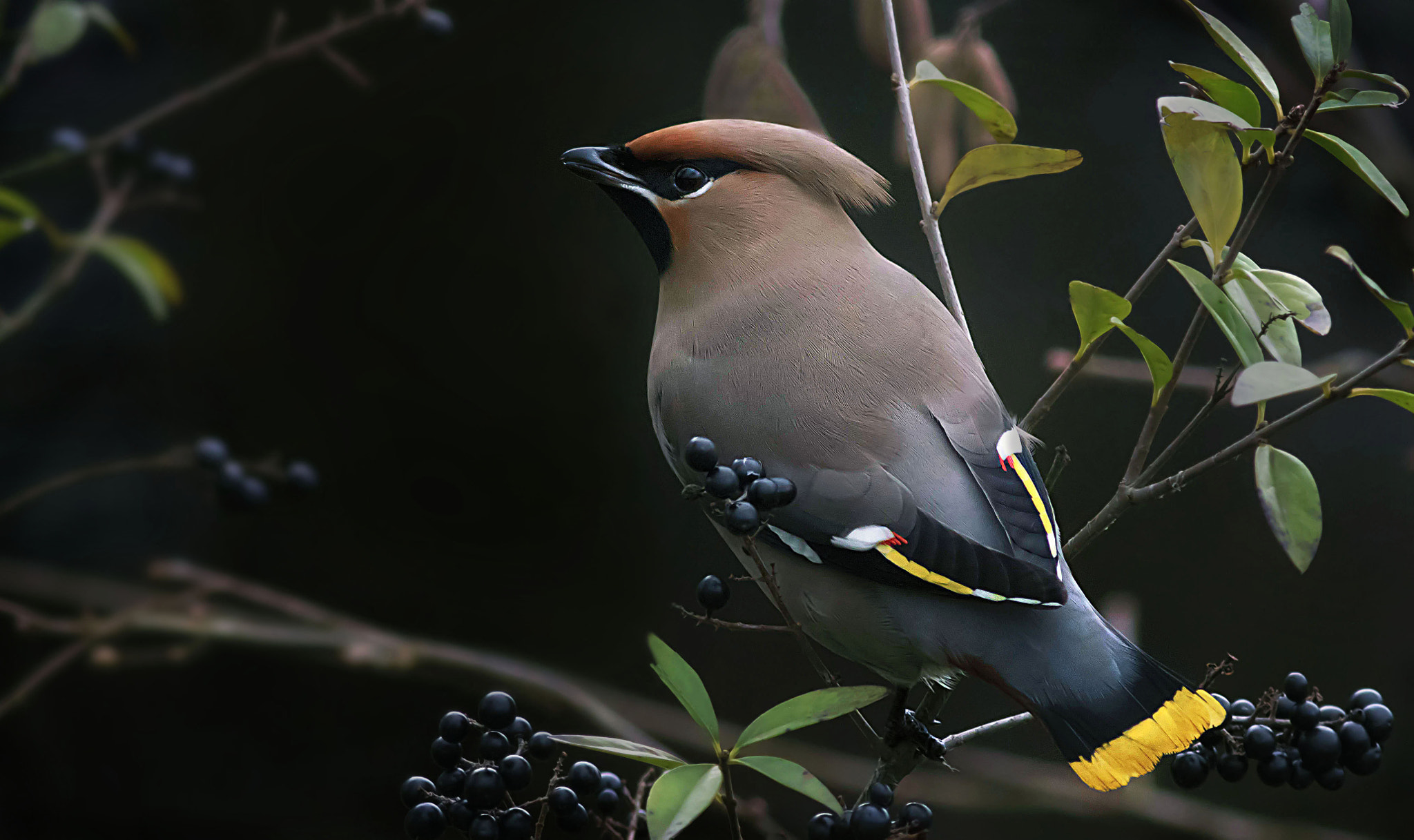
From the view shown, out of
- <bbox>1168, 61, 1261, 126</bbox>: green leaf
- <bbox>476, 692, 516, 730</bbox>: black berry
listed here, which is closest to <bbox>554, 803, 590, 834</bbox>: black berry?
<bbox>476, 692, 516, 730</bbox>: black berry

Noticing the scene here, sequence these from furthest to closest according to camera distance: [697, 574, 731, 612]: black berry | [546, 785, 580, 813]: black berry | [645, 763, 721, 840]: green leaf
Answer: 1. [697, 574, 731, 612]: black berry
2. [546, 785, 580, 813]: black berry
3. [645, 763, 721, 840]: green leaf

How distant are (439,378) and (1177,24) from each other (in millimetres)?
1963

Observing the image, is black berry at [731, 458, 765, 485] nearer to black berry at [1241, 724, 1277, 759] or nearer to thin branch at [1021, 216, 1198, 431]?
thin branch at [1021, 216, 1198, 431]

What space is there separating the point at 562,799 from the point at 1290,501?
0.72 meters

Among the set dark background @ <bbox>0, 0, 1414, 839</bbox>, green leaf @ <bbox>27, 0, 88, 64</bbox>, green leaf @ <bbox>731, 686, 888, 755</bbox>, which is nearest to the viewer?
green leaf @ <bbox>731, 686, 888, 755</bbox>

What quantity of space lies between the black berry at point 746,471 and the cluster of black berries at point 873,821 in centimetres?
32

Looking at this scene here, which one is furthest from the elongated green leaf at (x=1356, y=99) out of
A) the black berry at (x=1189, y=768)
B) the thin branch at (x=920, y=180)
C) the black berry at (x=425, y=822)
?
the black berry at (x=425, y=822)

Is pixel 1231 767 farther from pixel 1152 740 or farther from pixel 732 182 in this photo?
pixel 732 182

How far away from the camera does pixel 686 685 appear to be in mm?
1128

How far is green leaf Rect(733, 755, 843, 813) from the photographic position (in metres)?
0.98

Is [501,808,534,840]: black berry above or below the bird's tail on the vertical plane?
above

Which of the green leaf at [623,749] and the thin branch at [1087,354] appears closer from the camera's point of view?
the green leaf at [623,749]

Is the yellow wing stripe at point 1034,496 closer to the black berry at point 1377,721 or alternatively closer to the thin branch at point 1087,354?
the thin branch at point 1087,354

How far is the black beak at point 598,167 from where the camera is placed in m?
1.61
